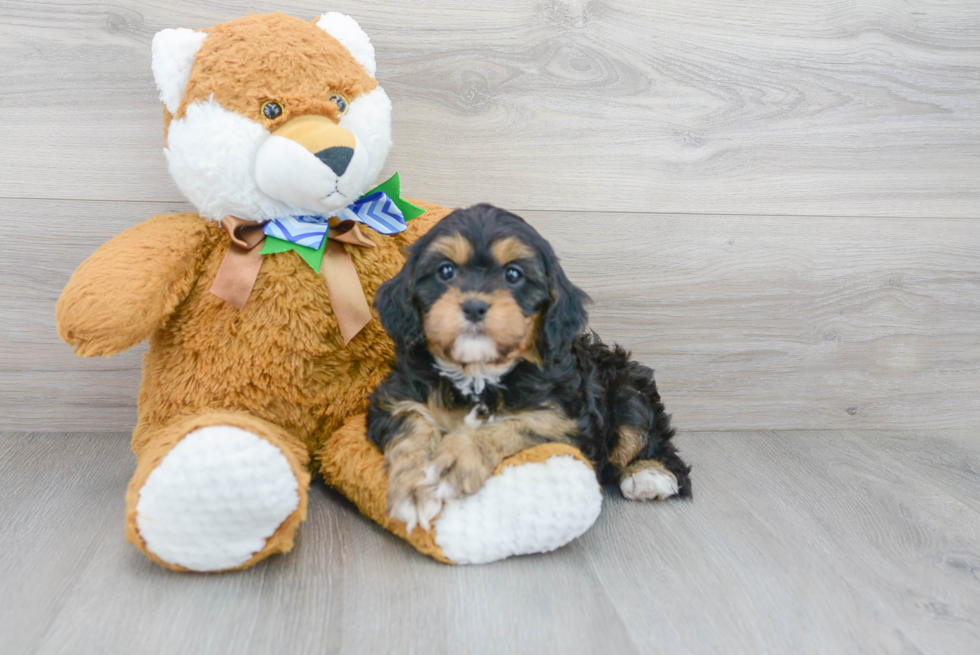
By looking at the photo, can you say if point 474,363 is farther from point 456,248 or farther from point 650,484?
point 650,484

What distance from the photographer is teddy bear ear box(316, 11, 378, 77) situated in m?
1.75

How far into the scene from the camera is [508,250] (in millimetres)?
1507

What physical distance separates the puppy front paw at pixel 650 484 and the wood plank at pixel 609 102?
31.9 inches

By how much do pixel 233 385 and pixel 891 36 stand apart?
2161mm

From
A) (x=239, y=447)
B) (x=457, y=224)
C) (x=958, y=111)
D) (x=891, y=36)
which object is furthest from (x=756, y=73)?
(x=239, y=447)

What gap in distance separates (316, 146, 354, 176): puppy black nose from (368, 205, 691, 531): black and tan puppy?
0.76 ft

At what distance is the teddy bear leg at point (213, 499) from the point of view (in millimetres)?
1409

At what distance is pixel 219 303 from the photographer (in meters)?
1.73

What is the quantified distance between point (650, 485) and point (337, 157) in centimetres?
111

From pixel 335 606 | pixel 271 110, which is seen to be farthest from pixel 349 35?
pixel 335 606

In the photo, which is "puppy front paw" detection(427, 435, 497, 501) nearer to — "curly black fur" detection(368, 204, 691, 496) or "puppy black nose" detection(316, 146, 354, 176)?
"curly black fur" detection(368, 204, 691, 496)

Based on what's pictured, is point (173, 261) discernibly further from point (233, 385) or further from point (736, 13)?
point (736, 13)

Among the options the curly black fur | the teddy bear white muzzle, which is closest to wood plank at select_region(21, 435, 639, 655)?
the curly black fur

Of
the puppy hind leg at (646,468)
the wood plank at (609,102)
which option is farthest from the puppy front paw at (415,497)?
the wood plank at (609,102)
